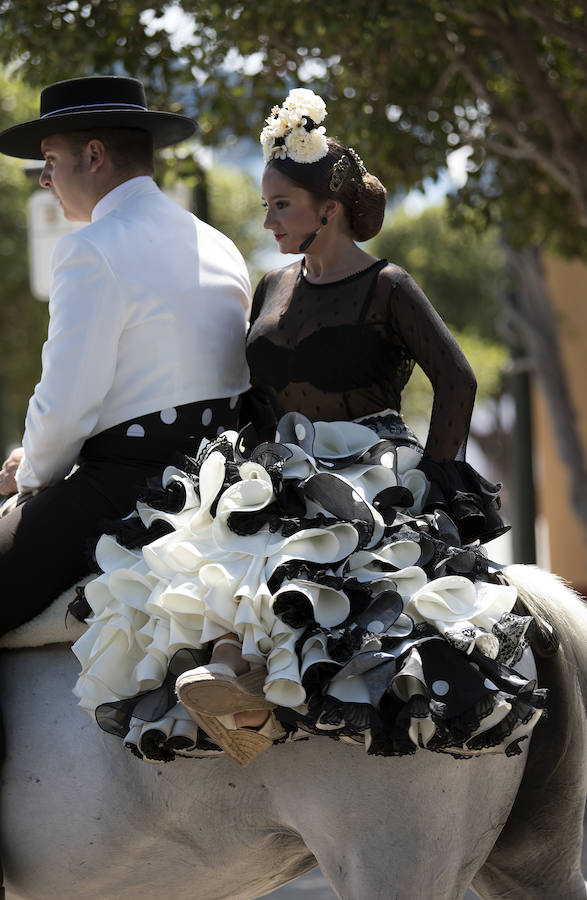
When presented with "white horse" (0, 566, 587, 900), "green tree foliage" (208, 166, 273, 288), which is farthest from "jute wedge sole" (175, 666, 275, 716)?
"green tree foliage" (208, 166, 273, 288)

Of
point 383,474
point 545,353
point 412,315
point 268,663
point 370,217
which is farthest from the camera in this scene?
point 545,353

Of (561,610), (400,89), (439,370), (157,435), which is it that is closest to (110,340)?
(157,435)

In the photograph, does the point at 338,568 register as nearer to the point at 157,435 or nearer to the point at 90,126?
the point at 157,435

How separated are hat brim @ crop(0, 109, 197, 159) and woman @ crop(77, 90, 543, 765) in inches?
18.0

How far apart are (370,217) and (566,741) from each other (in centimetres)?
147

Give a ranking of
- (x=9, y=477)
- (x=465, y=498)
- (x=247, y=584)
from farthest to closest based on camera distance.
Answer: (x=9, y=477) < (x=465, y=498) < (x=247, y=584)

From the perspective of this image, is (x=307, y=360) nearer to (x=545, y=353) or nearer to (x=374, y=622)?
(x=374, y=622)

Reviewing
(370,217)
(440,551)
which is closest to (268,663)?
(440,551)

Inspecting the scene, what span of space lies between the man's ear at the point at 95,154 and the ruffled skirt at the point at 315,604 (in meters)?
0.99

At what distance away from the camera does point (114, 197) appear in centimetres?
349

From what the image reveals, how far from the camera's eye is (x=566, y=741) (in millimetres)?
3115

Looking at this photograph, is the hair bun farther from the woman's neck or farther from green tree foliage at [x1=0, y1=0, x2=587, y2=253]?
green tree foliage at [x1=0, y1=0, x2=587, y2=253]

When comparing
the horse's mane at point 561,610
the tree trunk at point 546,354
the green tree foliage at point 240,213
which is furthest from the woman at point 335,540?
the green tree foliage at point 240,213

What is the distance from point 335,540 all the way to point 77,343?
926mm
